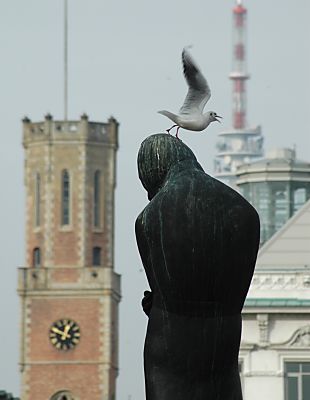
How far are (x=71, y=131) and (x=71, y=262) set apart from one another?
23.2ft

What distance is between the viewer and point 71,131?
450 ft

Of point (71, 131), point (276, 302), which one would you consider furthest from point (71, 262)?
point (276, 302)

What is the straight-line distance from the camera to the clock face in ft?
434

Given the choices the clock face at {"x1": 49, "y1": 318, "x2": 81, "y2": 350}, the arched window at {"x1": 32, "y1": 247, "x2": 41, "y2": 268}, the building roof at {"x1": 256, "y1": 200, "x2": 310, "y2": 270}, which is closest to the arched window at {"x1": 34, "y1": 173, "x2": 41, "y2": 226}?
the arched window at {"x1": 32, "y1": 247, "x2": 41, "y2": 268}

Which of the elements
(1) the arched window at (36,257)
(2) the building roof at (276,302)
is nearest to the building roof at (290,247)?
(2) the building roof at (276,302)

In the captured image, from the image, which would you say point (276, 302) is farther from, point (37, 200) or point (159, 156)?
point (37, 200)

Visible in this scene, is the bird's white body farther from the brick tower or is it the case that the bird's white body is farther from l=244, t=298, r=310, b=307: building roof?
the brick tower

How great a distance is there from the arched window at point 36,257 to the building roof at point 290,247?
7761cm

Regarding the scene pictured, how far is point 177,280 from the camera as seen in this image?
1070 centimetres

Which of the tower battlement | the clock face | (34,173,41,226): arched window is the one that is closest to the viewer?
the clock face

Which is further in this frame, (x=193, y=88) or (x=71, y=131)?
(x=71, y=131)

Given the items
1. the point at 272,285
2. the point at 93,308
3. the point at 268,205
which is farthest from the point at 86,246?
the point at 272,285

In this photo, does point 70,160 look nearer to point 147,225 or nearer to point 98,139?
point 98,139

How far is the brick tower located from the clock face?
0.17ft
